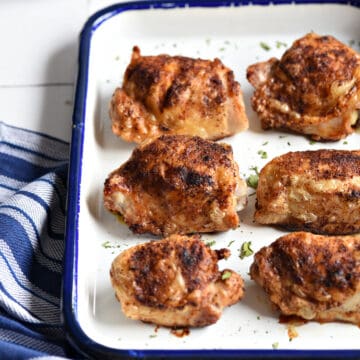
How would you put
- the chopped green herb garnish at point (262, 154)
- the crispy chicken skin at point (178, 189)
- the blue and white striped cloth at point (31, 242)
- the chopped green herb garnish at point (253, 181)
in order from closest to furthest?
the blue and white striped cloth at point (31, 242), the crispy chicken skin at point (178, 189), the chopped green herb garnish at point (253, 181), the chopped green herb garnish at point (262, 154)

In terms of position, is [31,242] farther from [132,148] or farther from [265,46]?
[265,46]

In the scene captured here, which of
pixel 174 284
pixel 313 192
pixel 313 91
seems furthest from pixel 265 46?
pixel 174 284

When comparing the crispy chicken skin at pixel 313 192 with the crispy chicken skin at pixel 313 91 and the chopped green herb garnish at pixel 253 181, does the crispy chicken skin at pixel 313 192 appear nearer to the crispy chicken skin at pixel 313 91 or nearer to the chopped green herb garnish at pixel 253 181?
the chopped green herb garnish at pixel 253 181

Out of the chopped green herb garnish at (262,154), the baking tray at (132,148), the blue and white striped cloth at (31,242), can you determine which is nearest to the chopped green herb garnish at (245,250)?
the baking tray at (132,148)

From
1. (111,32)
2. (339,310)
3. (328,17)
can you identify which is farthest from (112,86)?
(339,310)

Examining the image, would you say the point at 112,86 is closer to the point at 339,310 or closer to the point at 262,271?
the point at 262,271
